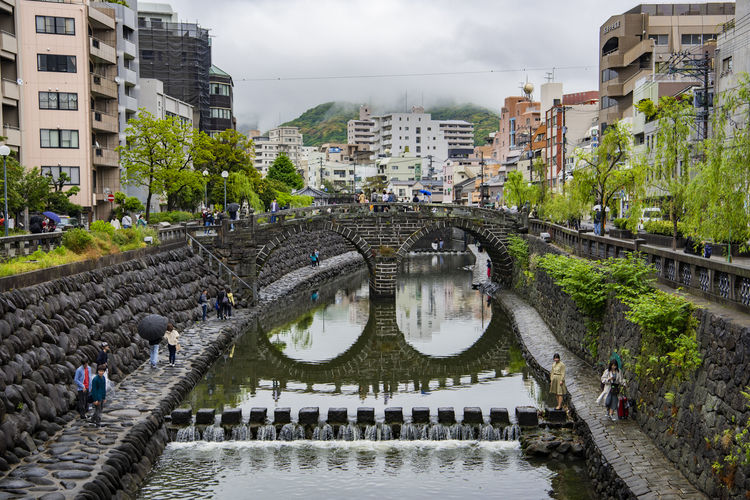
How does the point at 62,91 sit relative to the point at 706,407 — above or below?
above

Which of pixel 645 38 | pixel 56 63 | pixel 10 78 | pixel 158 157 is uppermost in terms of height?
pixel 645 38

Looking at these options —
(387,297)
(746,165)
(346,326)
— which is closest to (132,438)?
(746,165)

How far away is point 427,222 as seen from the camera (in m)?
44.8

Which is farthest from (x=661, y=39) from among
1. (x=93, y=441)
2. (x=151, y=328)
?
(x=93, y=441)

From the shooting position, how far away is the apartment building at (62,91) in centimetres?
4303

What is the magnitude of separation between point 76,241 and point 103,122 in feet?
85.3

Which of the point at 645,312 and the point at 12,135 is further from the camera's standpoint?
the point at 12,135

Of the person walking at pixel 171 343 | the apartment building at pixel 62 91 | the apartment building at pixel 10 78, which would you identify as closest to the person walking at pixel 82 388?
the person walking at pixel 171 343

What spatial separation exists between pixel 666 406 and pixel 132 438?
11461mm

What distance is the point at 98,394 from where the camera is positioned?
1702 cm

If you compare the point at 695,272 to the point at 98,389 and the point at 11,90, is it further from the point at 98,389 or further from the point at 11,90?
the point at 11,90

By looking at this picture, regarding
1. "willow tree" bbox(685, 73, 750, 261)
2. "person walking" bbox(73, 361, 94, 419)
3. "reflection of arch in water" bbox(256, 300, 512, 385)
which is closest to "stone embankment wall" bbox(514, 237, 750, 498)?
"willow tree" bbox(685, 73, 750, 261)

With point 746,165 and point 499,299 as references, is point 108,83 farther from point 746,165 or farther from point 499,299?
point 746,165

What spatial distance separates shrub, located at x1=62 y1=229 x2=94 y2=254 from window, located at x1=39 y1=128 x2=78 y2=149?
2265 cm
